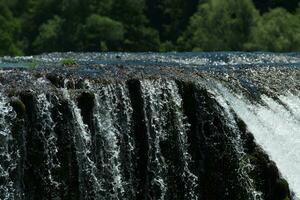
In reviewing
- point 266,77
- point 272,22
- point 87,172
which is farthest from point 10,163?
point 272,22

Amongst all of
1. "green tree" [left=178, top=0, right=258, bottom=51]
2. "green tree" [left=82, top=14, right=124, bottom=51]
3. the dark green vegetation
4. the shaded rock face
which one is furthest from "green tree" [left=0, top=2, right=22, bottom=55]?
the shaded rock face

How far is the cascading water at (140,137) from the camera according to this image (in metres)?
19.6

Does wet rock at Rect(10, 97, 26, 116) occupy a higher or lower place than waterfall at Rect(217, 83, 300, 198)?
higher

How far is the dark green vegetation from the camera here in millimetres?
61062

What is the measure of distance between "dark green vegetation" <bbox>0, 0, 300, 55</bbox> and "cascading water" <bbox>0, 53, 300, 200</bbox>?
3283 centimetres

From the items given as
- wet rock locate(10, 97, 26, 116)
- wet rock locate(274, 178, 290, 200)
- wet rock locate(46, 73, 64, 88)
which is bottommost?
wet rock locate(274, 178, 290, 200)

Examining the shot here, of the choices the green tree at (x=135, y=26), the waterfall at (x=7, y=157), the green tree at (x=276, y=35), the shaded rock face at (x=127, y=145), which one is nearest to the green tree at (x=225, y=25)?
the green tree at (x=276, y=35)

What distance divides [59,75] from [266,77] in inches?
350

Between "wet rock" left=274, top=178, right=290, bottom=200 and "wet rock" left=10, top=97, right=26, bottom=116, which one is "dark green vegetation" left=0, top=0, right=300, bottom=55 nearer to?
"wet rock" left=274, top=178, right=290, bottom=200

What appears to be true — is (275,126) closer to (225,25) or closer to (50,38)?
(225,25)

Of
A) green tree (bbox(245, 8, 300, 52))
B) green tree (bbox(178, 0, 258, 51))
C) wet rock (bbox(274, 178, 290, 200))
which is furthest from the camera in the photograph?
green tree (bbox(178, 0, 258, 51))

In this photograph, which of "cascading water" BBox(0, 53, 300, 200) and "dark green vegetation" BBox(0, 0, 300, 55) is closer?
"cascading water" BBox(0, 53, 300, 200)

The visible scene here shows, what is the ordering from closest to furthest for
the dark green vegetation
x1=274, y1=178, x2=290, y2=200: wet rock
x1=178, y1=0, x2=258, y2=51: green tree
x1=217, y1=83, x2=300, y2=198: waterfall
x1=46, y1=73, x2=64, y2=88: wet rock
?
x1=46, y1=73, x2=64, y2=88: wet rock → x1=274, y1=178, x2=290, y2=200: wet rock → x1=217, y1=83, x2=300, y2=198: waterfall → the dark green vegetation → x1=178, y1=0, x2=258, y2=51: green tree

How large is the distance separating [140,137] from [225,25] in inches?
1639
